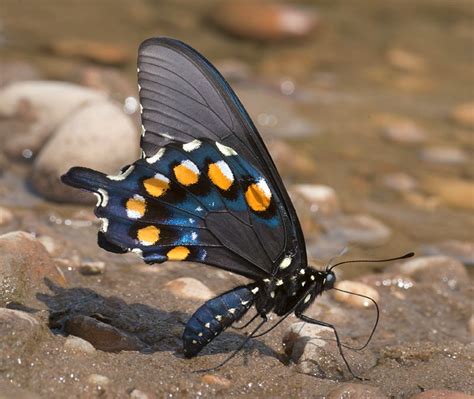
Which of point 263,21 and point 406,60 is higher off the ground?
point 263,21

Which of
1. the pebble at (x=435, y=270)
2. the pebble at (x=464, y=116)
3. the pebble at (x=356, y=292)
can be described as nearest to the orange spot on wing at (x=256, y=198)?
the pebble at (x=356, y=292)

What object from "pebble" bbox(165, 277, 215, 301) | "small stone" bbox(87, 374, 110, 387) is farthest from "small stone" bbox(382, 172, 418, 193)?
"small stone" bbox(87, 374, 110, 387)

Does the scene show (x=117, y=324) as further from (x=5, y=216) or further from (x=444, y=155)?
(x=444, y=155)

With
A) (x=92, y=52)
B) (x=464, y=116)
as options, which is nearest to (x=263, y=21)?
(x=92, y=52)

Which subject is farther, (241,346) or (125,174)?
(241,346)

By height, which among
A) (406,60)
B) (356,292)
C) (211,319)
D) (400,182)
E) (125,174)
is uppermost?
(125,174)

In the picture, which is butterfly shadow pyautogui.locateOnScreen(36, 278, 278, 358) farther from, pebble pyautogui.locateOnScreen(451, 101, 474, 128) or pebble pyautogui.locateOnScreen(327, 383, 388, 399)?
pebble pyautogui.locateOnScreen(451, 101, 474, 128)

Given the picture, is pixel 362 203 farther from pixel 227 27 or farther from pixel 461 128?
pixel 227 27
